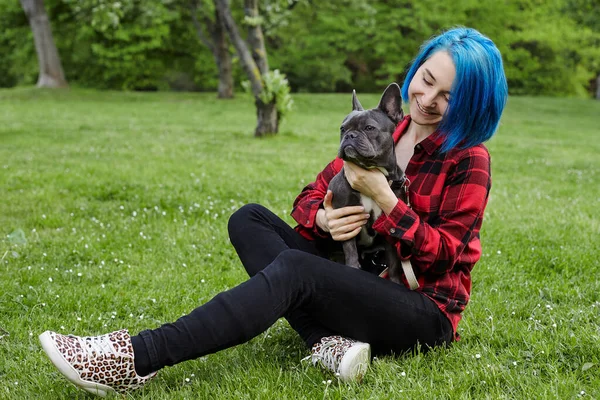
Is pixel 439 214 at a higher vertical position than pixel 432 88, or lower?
lower

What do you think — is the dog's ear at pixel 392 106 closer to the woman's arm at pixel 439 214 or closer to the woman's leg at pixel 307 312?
the woman's arm at pixel 439 214

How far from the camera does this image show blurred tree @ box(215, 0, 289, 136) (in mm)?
16078

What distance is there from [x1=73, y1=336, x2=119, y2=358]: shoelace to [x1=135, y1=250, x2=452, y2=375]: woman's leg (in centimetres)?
18

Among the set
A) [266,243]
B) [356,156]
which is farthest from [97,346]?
[356,156]

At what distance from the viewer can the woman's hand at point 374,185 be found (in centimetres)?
356

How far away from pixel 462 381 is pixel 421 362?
30 cm

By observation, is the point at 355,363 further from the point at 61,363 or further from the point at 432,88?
the point at 432,88

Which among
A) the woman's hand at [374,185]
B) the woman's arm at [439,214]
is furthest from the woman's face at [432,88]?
the woman's hand at [374,185]

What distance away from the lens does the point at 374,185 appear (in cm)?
361

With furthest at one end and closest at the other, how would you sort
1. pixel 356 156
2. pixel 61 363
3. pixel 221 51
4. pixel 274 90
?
pixel 221 51
pixel 274 90
pixel 356 156
pixel 61 363

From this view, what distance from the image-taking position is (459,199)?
3.61m

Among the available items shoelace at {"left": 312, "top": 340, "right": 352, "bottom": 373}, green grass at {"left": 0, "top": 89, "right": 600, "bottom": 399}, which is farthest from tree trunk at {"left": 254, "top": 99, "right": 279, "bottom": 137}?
shoelace at {"left": 312, "top": 340, "right": 352, "bottom": 373}

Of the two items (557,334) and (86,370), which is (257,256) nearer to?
(86,370)

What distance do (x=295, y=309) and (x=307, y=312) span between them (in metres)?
0.12
